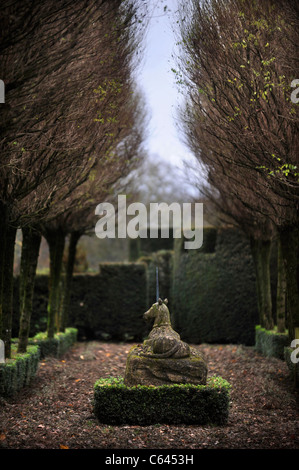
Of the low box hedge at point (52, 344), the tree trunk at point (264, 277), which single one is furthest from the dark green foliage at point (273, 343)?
the low box hedge at point (52, 344)

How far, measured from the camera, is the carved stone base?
28.1 feet

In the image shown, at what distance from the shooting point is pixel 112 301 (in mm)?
19047

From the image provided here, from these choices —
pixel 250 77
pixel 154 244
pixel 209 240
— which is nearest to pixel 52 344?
pixel 209 240

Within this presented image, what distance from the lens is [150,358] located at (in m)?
8.62

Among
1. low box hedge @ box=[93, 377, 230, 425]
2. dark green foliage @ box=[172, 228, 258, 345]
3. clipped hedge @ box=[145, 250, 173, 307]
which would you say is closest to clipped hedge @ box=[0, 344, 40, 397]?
low box hedge @ box=[93, 377, 230, 425]

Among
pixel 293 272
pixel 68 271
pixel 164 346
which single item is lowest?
pixel 164 346

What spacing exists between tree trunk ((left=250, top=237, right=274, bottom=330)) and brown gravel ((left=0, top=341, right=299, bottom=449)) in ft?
5.87

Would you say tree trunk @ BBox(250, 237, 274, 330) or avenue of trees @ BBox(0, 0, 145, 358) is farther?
tree trunk @ BBox(250, 237, 274, 330)

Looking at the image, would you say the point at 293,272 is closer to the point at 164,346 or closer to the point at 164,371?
the point at 164,346

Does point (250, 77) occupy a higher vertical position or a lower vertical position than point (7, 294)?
higher

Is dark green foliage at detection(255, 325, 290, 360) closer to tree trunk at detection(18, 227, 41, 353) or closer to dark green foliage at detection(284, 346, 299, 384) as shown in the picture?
dark green foliage at detection(284, 346, 299, 384)

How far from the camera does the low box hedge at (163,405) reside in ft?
27.3

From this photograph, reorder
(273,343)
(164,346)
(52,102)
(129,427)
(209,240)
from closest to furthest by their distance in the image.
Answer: (129,427) → (52,102) → (164,346) → (273,343) → (209,240)

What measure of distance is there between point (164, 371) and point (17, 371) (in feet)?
10.3
